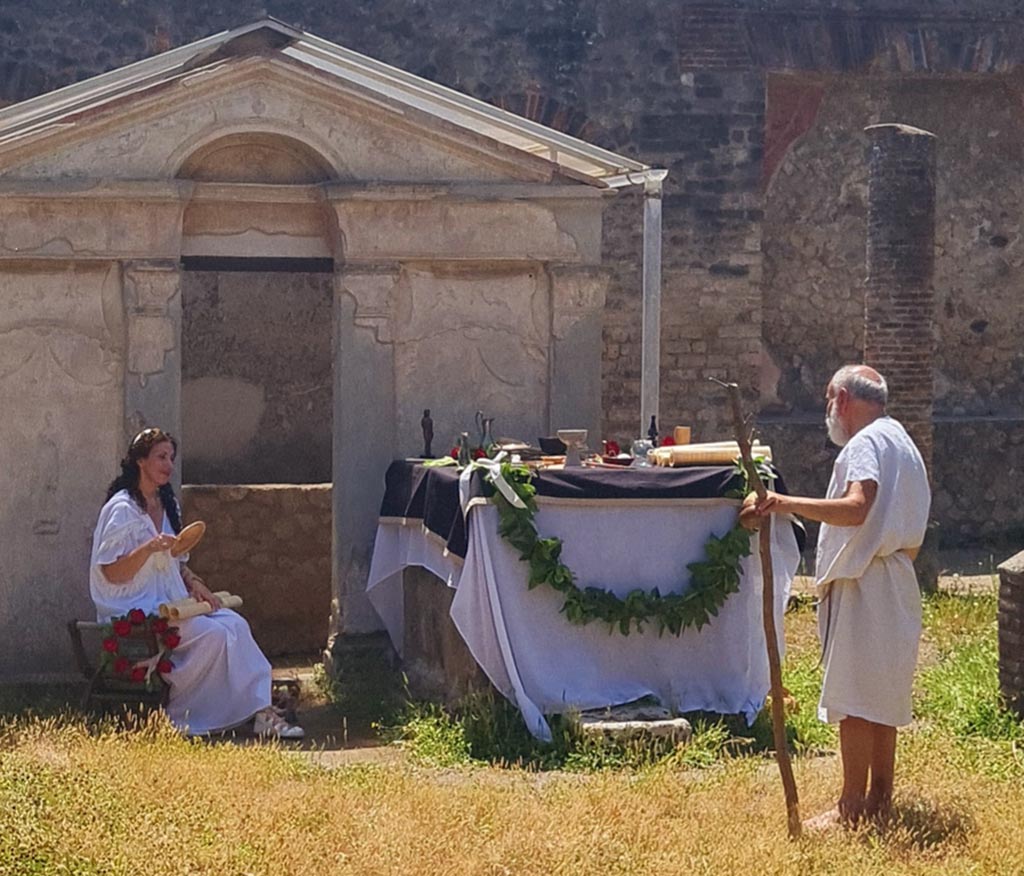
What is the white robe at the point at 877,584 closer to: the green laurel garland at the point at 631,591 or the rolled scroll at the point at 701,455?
the green laurel garland at the point at 631,591

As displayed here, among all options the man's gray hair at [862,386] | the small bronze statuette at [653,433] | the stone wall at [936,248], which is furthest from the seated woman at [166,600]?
the stone wall at [936,248]

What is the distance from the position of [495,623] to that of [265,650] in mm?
3937

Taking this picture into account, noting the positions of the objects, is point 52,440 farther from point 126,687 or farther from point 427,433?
point 427,433

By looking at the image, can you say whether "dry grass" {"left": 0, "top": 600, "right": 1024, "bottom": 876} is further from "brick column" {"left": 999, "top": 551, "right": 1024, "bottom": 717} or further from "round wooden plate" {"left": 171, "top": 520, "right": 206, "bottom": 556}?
"round wooden plate" {"left": 171, "top": 520, "right": 206, "bottom": 556}

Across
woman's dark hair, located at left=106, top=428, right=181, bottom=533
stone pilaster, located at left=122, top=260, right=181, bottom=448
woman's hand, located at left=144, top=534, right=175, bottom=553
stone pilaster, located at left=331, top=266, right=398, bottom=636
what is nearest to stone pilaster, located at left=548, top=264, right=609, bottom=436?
stone pilaster, located at left=331, top=266, right=398, bottom=636

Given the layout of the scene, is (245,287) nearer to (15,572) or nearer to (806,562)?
(806,562)

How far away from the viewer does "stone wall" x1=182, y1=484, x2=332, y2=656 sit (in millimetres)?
10977

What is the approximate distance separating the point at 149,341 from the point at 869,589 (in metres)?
4.40

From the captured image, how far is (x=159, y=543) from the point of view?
784 centimetres

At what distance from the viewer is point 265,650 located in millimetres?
11016

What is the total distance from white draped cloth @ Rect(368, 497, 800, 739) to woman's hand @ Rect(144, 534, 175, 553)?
4.07 ft

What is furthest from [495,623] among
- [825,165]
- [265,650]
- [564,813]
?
[825,165]

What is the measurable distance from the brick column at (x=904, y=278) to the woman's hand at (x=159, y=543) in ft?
21.1

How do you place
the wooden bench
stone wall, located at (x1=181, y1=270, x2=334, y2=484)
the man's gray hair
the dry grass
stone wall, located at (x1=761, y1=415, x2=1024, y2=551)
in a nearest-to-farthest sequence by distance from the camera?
1. the dry grass
2. the man's gray hair
3. the wooden bench
4. stone wall, located at (x1=181, y1=270, x2=334, y2=484)
5. stone wall, located at (x1=761, y1=415, x2=1024, y2=551)
